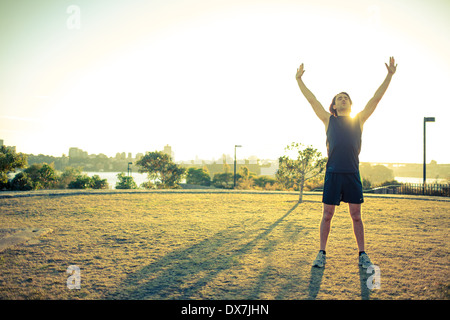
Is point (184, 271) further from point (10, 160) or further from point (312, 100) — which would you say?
point (10, 160)

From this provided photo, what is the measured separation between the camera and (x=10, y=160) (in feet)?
48.5

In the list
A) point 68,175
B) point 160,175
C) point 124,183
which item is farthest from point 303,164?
point 68,175

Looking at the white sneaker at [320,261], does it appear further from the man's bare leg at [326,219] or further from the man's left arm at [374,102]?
the man's left arm at [374,102]

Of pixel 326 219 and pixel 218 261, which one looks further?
pixel 218 261

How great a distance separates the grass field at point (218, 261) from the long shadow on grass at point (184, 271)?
0.03 ft

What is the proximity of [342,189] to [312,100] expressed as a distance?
Answer: 1.25 metres

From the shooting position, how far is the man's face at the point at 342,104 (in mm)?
3434

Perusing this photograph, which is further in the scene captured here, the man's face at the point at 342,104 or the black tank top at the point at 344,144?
the man's face at the point at 342,104

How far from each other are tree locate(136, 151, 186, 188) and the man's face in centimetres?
2760

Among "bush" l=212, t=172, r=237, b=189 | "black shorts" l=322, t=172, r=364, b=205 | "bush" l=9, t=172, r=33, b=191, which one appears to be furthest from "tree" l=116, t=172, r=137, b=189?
"black shorts" l=322, t=172, r=364, b=205

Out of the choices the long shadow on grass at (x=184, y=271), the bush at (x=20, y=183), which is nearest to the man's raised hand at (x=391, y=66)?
the long shadow on grass at (x=184, y=271)
